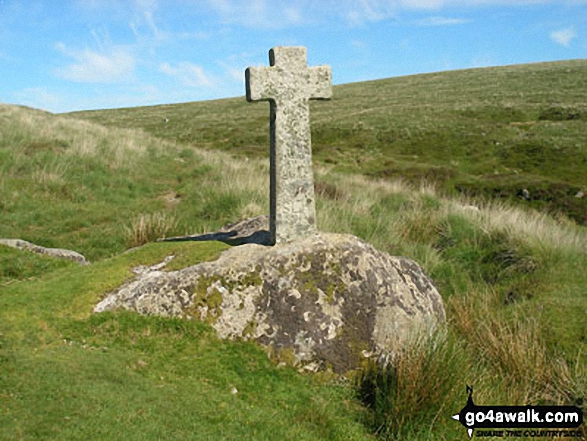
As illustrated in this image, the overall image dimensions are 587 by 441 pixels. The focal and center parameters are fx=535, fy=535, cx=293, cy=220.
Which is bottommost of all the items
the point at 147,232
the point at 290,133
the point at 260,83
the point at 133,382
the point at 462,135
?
the point at 133,382

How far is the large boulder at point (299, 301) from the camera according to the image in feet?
18.7

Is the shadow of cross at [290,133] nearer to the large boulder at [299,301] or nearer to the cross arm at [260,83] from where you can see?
the cross arm at [260,83]

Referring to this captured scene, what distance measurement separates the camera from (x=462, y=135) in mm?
39188

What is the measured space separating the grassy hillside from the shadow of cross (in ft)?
48.4

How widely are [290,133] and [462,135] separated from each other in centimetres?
3531

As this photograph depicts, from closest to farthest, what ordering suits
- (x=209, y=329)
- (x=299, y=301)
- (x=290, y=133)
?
(x=209, y=329)
(x=299, y=301)
(x=290, y=133)

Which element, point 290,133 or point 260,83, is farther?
point 290,133

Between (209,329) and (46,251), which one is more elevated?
(46,251)

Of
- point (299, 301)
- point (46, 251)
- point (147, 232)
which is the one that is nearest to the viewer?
point (299, 301)

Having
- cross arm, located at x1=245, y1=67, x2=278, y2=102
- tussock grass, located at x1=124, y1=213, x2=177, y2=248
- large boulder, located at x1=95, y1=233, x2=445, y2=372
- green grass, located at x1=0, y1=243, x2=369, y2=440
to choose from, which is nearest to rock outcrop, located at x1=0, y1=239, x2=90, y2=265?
tussock grass, located at x1=124, y1=213, x2=177, y2=248

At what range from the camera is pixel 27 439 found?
369 centimetres

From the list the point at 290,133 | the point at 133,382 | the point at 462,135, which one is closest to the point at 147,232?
the point at 290,133

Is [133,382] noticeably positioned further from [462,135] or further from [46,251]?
[462,135]

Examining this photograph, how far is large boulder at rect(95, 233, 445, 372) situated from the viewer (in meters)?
5.71
